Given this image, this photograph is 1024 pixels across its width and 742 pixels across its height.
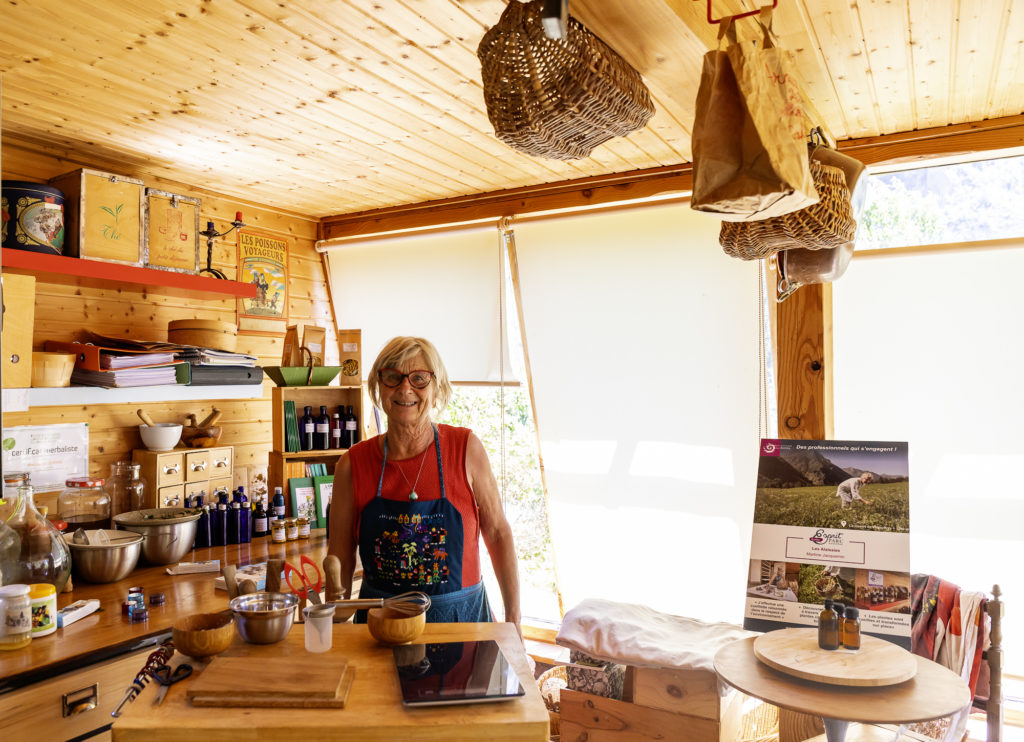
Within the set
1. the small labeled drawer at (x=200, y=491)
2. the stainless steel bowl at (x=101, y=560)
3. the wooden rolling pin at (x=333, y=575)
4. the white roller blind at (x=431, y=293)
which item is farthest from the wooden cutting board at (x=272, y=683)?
the white roller blind at (x=431, y=293)

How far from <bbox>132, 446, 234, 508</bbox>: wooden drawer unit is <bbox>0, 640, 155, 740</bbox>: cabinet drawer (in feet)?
4.09

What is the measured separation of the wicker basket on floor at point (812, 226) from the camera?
176cm

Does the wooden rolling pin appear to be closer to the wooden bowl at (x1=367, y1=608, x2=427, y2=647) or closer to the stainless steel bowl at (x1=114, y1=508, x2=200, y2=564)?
the wooden bowl at (x1=367, y1=608, x2=427, y2=647)

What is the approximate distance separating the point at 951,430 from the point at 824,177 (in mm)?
1927

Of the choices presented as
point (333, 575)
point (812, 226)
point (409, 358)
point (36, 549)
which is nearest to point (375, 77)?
point (409, 358)

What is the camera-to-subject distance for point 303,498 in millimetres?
3680

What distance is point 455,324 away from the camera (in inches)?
171

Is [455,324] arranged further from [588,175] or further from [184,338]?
[184,338]

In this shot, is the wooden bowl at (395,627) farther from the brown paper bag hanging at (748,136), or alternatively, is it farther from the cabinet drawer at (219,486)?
the cabinet drawer at (219,486)

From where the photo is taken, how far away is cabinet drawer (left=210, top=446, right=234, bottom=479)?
Answer: 138 inches

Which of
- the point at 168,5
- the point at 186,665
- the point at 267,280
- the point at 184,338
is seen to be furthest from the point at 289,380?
the point at 186,665

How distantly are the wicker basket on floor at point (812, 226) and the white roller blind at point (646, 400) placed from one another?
161 cm

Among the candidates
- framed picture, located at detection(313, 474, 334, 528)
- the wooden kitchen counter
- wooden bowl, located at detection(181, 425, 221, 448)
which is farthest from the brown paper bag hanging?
wooden bowl, located at detection(181, 425, 221, 448)

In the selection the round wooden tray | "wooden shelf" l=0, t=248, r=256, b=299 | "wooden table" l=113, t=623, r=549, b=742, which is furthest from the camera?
"wooden shelf" l=0, t=248, r=256, b=299
